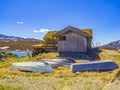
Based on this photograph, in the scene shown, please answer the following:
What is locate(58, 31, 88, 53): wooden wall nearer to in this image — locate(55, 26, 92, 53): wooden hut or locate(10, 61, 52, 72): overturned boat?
locate(55, 26, 92, 53): wooden hut

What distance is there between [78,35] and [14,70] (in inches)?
820

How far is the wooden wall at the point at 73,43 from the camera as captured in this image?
48438 mm

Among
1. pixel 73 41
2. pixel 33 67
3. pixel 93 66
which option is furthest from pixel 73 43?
pixel 33 67

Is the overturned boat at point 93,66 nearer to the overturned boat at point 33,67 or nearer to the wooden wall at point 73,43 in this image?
the overturned boat at point 33,67

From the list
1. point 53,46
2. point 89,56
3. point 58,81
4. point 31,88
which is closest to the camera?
point 31,88

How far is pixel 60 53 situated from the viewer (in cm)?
4822

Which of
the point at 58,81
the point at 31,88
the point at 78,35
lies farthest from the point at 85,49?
the point at 31,88

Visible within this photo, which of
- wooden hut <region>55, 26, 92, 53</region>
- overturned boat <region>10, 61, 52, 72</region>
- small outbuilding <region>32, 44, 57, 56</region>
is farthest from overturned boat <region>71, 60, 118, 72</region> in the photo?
small outbuilding <region>32, 44, 57, 56</region>

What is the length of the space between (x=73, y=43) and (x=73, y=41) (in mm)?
325

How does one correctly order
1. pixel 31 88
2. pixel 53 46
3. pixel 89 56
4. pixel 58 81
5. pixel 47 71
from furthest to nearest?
pixel 53 46 < pixel 89 56 < pixel 47 71 < pixel 58 81 < pixel 31 88

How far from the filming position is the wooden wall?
48.4 metres

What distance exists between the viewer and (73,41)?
4881 cm

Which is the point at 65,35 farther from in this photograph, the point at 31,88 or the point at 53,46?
the point at 31,88

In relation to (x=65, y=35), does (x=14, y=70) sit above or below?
below
